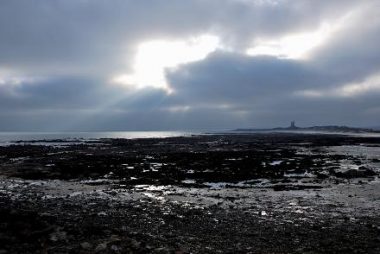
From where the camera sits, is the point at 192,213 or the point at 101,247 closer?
the point at 101,247

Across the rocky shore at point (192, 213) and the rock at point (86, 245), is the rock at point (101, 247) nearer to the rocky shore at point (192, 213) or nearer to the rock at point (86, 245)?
the rocky shore at point (192, 213)

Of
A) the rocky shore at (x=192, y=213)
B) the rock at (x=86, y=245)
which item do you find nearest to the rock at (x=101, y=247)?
the rocky shore at (x=192, y=213)

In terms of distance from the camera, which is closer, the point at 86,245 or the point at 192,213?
the point at 86,245

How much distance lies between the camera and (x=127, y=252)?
1359 centimetres

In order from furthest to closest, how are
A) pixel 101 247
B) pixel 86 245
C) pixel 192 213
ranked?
pixel 192 213, pixel 86 245, pixel 101 247

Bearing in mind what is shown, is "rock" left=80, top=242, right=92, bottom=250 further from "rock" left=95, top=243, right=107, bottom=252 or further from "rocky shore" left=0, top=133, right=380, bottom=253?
"rock" left=95, top=243, right=107, bottom=252

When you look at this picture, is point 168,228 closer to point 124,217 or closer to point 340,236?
point 124,217

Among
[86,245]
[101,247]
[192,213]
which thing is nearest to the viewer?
[101,247]

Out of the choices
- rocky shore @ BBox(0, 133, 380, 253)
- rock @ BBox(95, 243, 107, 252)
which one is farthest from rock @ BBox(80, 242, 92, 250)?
rock @ BBox(95, 243, 107, 252)

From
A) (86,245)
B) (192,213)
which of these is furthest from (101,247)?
(192,213)

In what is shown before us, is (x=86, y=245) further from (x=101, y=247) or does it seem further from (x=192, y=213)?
(x=192, y=213)

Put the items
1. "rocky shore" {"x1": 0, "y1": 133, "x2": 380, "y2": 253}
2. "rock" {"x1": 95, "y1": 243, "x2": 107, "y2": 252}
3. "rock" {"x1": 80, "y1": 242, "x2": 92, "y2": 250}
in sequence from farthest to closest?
"rocky shore" {"x1": 0, "y1": 133, "x2": 380, "y2": 253} < "rock" {"x1": 80, "y1": 242, "x2": 92, "y2": 250} < "rock" {"x1": 95, "y1": 243, "x2": 107, "y2": 252}

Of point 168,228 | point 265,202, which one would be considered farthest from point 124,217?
point 265,202

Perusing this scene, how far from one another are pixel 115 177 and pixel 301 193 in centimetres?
1732
